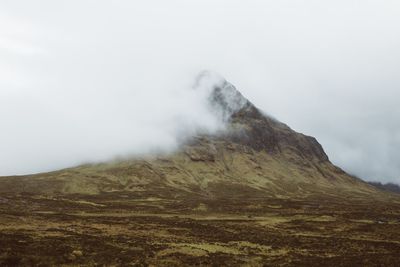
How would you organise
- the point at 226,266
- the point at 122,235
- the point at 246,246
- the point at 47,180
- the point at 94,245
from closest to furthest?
the point at 226,266 → the point at 94,245 → the point at 246,246 → the point at 122,235 → the point at 47,180

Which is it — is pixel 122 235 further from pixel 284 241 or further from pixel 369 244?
pixel 369 244

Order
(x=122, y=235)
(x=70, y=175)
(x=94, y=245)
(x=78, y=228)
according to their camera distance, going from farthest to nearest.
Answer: (x=70, y=175) → (x=78, y=228) → (x=122, y=235) → (x=94, y=245)

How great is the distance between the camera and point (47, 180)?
177375mm

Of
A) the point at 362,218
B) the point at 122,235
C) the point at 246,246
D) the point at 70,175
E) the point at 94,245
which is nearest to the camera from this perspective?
the point at 94,245

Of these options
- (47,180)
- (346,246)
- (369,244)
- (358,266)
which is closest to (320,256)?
(358,266)

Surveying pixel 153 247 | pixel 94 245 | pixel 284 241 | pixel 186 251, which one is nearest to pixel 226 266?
pixel 186 251

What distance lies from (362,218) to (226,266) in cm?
6531

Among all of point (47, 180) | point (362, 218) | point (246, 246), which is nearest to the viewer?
point (246, 246)

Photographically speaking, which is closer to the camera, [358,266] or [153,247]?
[358,266]

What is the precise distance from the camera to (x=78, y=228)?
186 feet

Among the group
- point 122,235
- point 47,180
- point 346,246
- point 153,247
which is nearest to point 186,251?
point 153,247

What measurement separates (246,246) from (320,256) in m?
8.33

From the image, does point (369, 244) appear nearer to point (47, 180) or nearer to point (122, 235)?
point (122, 235)

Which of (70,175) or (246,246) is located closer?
(246,246)
